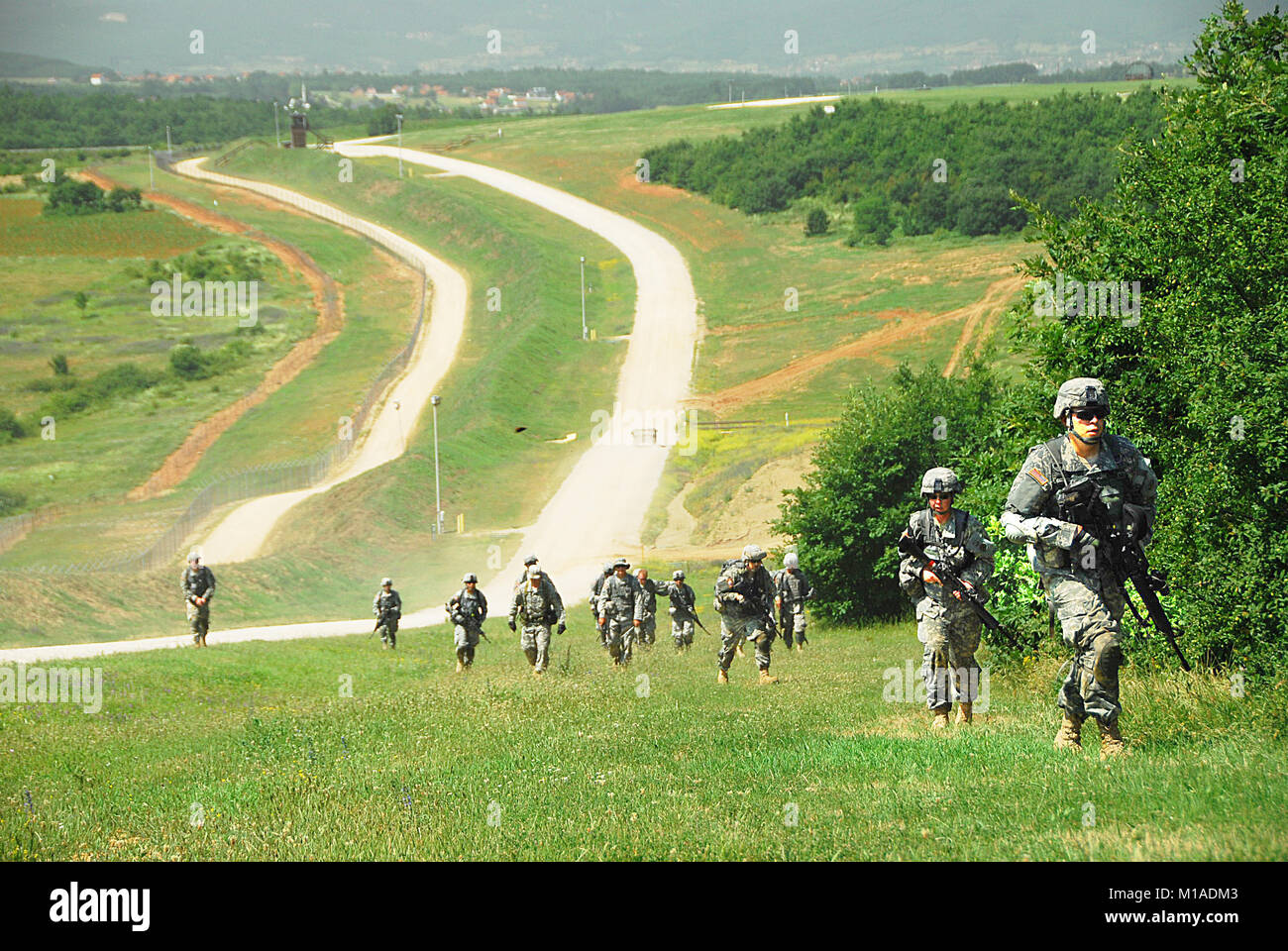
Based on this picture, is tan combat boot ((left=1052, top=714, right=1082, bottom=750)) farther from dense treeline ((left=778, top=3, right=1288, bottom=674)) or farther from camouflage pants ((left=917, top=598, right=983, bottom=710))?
camouflage pants ((left=917, top=598, right=983, bottom=710))

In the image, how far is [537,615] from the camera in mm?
20906

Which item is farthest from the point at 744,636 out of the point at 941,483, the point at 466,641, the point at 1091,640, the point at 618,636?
the point at 1091,640

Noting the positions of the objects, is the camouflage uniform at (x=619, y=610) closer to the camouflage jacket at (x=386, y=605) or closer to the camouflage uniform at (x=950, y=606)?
the camouflage jacket at (x=386, y=605)

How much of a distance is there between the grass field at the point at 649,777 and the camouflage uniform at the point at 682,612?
7626 mm

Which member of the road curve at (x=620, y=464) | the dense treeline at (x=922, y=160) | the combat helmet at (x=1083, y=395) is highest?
the dense treeline at (x=922, y=160)

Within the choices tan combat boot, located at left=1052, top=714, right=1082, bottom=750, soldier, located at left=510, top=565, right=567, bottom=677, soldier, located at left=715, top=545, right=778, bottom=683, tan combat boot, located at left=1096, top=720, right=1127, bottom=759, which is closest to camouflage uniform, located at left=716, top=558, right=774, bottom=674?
soldier, located at left=715, top=545, right=778, bottom=683

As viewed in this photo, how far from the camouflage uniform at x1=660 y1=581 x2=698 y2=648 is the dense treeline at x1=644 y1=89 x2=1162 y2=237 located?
70.7 metres

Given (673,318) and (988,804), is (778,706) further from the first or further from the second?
(673,318)

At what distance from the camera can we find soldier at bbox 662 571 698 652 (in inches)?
1008

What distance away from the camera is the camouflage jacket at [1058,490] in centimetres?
1002

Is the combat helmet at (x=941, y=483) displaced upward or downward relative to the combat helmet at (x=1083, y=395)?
downward

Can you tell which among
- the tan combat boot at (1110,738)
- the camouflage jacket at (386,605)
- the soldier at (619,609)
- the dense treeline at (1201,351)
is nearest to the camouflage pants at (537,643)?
the soldier at (619,609)
